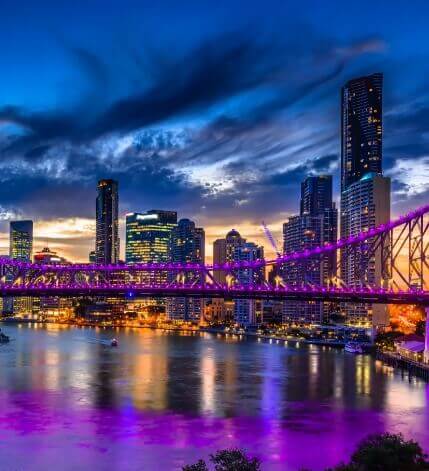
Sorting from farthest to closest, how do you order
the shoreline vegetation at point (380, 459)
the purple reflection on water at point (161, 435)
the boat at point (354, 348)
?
1. the boat at point (354, 348)
2. the purple reflection on water at point (161, 435)
3. the shoreline vegetation at point (380, 459)

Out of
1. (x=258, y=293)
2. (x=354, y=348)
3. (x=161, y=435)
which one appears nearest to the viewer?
(x=161, y=435)

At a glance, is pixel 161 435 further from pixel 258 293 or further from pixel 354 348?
pixel 354 348

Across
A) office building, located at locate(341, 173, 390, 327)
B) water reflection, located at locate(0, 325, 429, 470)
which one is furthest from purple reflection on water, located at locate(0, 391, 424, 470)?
office building, located at locate(341, 173, 390, 327)

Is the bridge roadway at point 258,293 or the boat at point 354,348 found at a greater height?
the bridge roadway at point 258,293

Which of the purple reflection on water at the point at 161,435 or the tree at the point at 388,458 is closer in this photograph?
the tree at the point at 388,458

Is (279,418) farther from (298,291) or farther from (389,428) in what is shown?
(298,291)

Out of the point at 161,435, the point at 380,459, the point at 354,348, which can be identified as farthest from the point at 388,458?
the point at 354,348

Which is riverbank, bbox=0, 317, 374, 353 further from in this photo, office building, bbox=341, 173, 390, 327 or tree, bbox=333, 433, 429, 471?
tree, bbox=333, 433, 429, 471

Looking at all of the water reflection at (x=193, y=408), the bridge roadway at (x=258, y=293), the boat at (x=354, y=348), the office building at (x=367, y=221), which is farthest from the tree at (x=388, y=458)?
the office building at (x=367, y=221)

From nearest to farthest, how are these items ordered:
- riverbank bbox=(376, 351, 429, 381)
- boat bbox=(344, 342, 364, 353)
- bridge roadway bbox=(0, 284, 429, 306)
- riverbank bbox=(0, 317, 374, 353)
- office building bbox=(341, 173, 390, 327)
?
1. bridge roadway bbox=(0, 284, 429, 306)
2. riverbank bbox=(376, 351, 429, 381)
3. boat bbox=(344, 342, 364, 353)
4. riverbank bbox=(0, 317, 374, 353)
5. office building bbox=(341, 173, 390, 327)

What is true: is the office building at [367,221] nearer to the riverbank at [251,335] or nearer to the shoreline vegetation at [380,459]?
the riverbank at [251,335]
